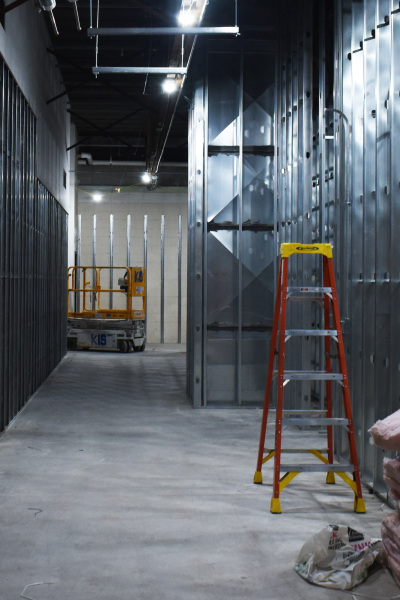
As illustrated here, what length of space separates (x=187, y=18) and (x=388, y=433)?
555 centimetres

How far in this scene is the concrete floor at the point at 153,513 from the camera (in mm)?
3344

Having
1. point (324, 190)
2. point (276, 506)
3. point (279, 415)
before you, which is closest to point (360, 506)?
point (276, 506)

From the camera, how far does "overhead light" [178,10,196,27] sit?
6.89 m

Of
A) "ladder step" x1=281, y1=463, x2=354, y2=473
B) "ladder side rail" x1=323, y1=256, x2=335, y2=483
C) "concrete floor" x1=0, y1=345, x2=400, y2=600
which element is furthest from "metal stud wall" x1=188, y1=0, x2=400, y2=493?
"concrete floor" x1=0, y1=345, x2=400, y2=600

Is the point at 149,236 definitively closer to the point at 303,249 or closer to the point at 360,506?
the point at 303,249

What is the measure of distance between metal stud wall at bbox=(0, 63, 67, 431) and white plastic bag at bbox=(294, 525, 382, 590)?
4.55m

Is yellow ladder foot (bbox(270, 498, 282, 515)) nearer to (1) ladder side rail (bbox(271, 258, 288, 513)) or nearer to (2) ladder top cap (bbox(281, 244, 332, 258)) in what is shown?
(1) ladder side rail (bbox(271, 258, 288, 513))

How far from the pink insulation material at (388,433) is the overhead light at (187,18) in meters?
5.38

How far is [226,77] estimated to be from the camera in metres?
8.67

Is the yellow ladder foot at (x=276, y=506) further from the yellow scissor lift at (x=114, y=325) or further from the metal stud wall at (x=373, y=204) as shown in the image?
the yellow scissor lift at (x=114, y=325)

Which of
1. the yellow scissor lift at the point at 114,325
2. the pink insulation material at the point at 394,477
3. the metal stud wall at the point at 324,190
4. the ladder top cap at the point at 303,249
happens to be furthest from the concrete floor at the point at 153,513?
the yellow scissor lift at the point at 114,325

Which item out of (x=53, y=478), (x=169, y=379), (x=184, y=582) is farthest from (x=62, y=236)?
(x=184, y=582)

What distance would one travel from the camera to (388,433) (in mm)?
3453

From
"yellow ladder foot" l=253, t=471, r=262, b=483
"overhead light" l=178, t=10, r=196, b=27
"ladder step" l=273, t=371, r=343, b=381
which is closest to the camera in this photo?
"ladder step" l=273, t=371, r=343, b=381
